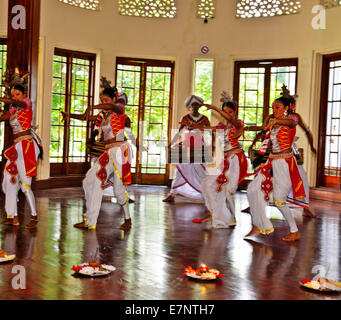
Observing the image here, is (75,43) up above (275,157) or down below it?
above

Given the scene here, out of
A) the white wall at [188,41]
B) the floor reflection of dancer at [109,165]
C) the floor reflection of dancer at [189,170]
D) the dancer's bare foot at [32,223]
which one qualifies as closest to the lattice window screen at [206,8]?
the white wall at [188,41]

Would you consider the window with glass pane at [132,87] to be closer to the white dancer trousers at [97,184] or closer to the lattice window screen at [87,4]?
the lattice window screen at [87,4]

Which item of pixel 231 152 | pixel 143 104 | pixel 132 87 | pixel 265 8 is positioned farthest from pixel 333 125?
pixel 231 152

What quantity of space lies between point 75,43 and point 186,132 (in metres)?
2.95

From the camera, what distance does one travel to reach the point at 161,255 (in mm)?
4965

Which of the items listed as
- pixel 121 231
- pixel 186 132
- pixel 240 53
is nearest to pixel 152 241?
pixel 121 231

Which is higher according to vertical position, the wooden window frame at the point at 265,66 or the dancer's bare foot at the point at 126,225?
the wooden window frame at the point at 265,66

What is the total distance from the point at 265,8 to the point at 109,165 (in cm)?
589

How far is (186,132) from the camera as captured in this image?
28.6 ft

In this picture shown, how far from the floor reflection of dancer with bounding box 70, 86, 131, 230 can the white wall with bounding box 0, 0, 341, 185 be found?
3792mm

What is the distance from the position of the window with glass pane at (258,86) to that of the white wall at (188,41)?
204 mm

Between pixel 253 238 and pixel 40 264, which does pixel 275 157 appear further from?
pixel 40 264

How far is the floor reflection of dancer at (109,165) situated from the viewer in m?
6.05
